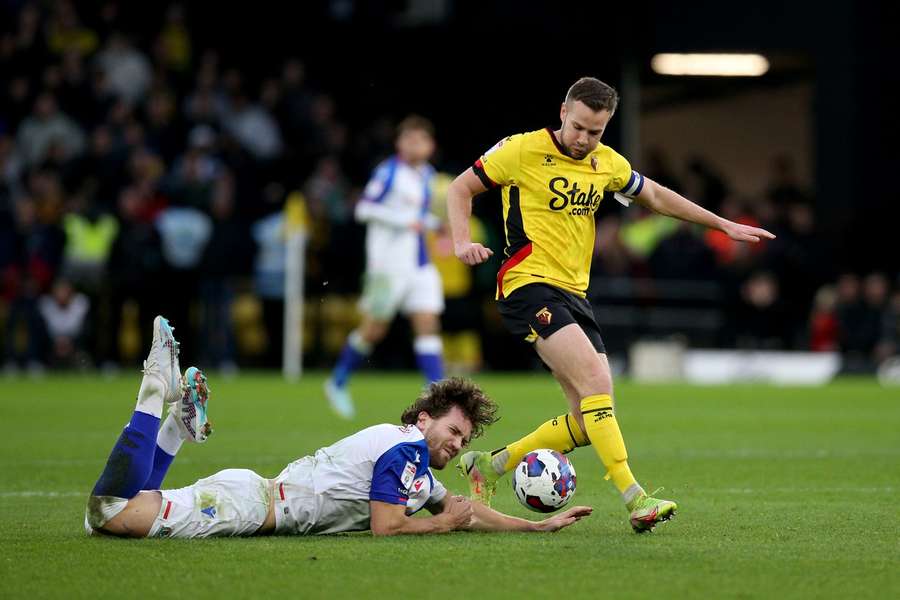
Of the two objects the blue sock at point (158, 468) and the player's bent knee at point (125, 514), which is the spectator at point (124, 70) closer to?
the blue sock at point (158, 468)

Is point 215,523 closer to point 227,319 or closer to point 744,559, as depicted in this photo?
point 744,559

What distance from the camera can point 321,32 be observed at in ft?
87.5

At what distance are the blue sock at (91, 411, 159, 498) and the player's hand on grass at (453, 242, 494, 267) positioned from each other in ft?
5.51

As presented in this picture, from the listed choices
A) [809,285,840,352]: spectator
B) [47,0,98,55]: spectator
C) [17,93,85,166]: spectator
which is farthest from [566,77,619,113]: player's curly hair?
[47,0,98,55]: spectator

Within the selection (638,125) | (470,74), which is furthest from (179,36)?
(638,125)

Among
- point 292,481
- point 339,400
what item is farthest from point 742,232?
point 339,400

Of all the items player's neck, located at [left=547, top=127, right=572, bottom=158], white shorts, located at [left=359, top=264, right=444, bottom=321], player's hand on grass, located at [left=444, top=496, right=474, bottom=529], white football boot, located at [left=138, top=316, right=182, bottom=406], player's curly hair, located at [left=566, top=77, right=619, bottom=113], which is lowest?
player's hand on grass, located at [left=444, top=496, right=474, bottom=529]

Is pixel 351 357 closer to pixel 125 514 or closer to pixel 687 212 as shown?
pixel 687 212

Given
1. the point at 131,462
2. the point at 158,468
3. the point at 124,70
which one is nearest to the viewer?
the point at 131,462

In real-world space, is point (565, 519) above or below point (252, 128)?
below

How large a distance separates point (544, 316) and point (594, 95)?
109 centimetres

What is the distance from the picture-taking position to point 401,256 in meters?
15.8

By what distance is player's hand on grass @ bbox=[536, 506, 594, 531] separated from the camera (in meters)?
7.22

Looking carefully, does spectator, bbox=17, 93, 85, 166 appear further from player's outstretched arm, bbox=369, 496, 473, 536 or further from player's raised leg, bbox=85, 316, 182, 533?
player's outstretched arm, bbox=369, 496, 473, 536
